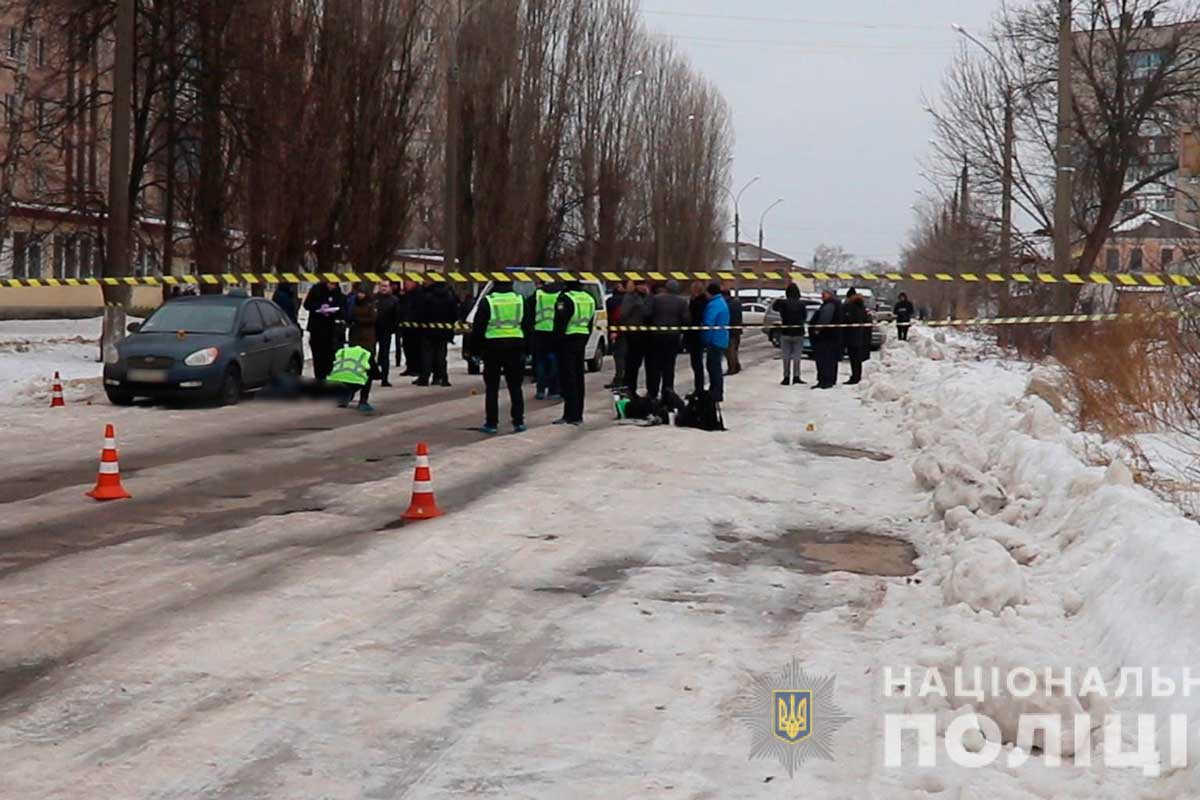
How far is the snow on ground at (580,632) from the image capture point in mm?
5836

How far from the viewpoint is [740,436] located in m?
18.3

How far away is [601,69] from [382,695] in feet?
156

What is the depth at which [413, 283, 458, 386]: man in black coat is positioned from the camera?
976 inches

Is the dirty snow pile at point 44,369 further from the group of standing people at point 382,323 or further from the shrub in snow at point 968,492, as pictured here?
the shrub in snow at point 968,492

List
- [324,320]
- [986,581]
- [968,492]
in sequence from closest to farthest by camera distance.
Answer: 1. [986,581]
2. [968,492]
3. [324,320]

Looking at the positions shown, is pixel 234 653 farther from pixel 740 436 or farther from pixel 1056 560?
pixel 740 436

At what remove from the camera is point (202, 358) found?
20.4m

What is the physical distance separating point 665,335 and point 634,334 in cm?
68

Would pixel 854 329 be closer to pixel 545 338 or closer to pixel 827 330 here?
pixel 827 330

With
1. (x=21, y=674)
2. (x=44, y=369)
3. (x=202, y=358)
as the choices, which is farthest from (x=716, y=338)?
(x=44, y=369)

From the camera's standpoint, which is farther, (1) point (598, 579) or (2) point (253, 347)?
(2) point (253, 347)

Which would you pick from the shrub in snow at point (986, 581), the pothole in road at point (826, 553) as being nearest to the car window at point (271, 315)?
the pothole in road at point (826, 553)

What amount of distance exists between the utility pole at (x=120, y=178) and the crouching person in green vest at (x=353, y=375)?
6441 mm

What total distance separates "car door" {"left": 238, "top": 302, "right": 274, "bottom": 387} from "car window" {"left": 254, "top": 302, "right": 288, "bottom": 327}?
0.11 metres
